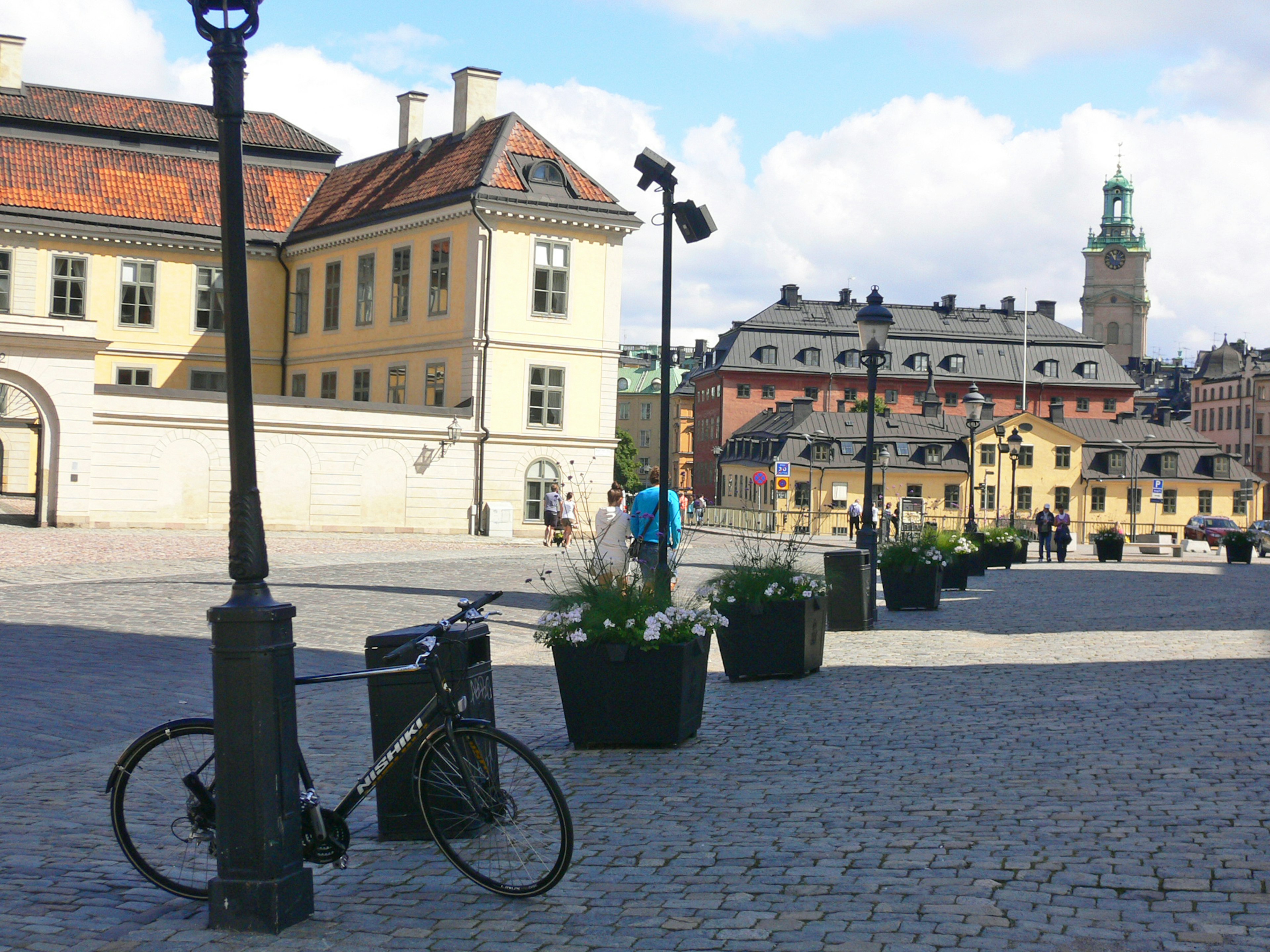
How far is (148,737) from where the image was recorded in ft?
18.3

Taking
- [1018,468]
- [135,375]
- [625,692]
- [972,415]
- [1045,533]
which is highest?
[135,375]

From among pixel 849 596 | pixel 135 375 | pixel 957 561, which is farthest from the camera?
pixel 135 375

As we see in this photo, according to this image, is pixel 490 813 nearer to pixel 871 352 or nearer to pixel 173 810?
pixel 173 810

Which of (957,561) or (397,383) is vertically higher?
(397,383)

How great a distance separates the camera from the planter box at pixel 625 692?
8.52 meters

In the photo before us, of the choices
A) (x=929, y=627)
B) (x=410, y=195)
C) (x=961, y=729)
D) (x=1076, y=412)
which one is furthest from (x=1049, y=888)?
(x=1076, y=412)

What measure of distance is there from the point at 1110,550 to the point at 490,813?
39.6 metres

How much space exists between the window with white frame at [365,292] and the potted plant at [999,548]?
20761 millimetres

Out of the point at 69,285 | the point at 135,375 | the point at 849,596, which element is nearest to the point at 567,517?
the point at 135,375

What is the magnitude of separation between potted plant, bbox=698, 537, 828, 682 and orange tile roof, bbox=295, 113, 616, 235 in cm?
3046

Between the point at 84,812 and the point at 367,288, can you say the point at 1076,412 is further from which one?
the point at 84,812

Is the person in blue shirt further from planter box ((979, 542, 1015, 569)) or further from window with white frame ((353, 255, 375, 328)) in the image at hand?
window with white frame ((353, 255, 375, 328))

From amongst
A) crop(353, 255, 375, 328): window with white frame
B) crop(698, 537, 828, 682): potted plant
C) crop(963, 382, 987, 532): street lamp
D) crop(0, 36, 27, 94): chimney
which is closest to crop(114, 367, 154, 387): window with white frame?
crop(353, 255, 375, 328): window with white frame

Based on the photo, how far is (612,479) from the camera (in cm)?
4175
